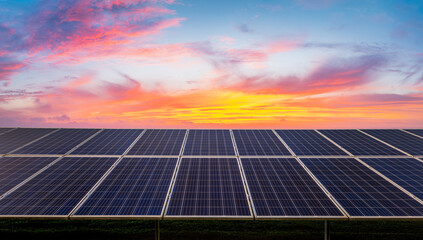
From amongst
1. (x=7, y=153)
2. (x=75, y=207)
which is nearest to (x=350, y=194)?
(x=75, y=207)

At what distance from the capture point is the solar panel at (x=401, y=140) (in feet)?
64.2

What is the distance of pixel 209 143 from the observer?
20.5m

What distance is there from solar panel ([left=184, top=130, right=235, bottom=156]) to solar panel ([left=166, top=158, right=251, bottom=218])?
1.28m

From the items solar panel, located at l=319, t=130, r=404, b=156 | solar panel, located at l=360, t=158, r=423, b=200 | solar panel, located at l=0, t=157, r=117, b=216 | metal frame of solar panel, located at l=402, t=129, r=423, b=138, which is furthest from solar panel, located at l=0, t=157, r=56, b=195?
metal frame of solar panel, located at l=402, t=129, r=423, b=138

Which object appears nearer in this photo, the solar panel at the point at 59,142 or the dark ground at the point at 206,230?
the solar panel at the point at 59,142

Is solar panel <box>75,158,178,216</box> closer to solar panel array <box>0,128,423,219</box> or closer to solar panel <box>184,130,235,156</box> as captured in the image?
solar panel array <box>0,128,423,219</box>

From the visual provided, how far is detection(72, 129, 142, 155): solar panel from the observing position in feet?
61.1

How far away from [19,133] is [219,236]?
21877 mm

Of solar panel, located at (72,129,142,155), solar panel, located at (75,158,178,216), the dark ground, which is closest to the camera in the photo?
solar panel, located at (75,158,178,216)

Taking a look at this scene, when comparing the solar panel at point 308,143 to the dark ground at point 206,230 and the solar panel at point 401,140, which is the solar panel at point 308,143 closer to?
the solar panel at point 401,140

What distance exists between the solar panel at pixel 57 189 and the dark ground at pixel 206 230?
8.42 metres

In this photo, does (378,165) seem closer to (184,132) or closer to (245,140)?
(245,140)

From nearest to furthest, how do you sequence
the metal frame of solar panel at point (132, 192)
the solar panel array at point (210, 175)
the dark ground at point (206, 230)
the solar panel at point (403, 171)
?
1. the metal frame of solar panel at point (132, 192)
2. the solar panel array at point (210, 175)
3. the solar panel at point (403, 171)
4. the dark ground at point (206, 230)

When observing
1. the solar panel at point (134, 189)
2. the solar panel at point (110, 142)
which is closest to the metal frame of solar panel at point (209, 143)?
the solar panel at point (134, 189)
